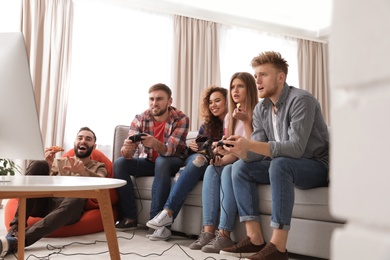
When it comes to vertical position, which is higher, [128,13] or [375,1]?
[128,13]

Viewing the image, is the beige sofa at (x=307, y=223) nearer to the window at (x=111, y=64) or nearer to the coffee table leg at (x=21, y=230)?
the coffee table leg at (x=21, y=230)

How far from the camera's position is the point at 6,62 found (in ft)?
3.98

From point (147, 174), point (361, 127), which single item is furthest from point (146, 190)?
point (361, 127)

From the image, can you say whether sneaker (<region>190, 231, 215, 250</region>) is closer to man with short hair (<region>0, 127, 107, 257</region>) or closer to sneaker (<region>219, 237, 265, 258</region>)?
sneaker (<region>219, 237, 265, 258</region>)

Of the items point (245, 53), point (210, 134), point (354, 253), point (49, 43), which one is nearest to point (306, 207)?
point (210, 134)

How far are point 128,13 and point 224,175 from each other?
3179 mm

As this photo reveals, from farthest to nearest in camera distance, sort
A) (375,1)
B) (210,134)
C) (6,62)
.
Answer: (210,134) < (6,62) < (375,1)

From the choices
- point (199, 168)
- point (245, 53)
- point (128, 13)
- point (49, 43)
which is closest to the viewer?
point (199, 168)

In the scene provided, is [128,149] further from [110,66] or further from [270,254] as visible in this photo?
[110,66]

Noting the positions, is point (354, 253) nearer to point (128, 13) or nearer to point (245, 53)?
point (128, 13)

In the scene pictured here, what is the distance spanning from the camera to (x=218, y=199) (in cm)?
A: 240

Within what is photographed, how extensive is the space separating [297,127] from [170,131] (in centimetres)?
121

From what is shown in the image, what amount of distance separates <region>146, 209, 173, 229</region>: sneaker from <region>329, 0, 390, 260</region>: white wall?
2.31 m

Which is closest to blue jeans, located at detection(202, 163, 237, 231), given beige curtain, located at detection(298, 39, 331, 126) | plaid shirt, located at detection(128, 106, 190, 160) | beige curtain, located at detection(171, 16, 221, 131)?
plaid shirt, located at detection(128, 106, 190, 160)
